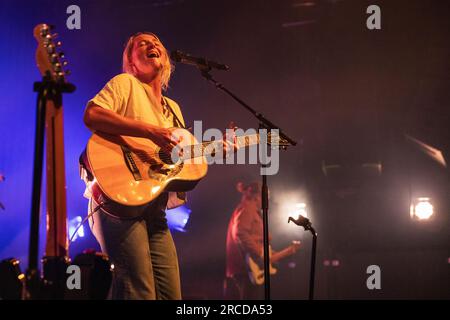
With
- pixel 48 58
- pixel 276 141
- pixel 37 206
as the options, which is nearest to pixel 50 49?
pixel 48 58

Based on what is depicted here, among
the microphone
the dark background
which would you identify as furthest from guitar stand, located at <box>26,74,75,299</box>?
the dark background

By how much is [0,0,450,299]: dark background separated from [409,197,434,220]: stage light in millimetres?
124

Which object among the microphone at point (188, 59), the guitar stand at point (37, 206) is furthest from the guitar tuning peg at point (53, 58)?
the microphone at point (188, 59)

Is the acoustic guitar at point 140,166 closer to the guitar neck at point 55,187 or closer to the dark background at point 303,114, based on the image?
the guitar neck at point 55,187

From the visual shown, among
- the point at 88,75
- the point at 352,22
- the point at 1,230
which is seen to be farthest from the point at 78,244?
the point at 352,22

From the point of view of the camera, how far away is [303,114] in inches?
342

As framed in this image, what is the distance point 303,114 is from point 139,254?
659 centimetres

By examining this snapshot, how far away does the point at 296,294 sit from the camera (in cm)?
879

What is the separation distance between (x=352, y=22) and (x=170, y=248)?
19.1ft

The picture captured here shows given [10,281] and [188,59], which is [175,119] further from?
[10,281]

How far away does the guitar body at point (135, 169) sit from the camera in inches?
99.6

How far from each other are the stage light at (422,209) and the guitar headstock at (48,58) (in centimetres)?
732

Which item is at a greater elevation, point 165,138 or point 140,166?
point 165,138

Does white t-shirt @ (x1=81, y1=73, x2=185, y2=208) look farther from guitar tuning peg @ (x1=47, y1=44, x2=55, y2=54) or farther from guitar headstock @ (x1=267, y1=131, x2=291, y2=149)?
guitar headstock @ (x1=267, y1=131, x2=291, y2=149)
